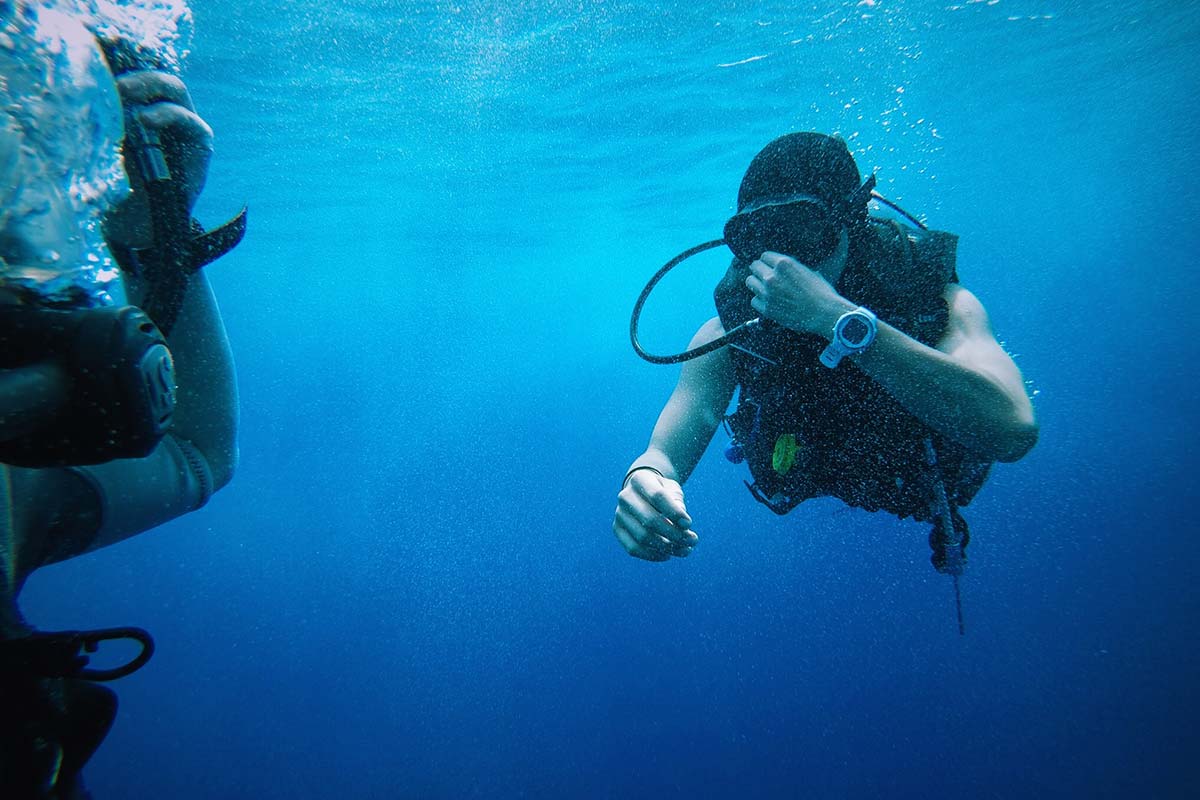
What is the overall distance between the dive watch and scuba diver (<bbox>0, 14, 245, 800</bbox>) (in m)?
2.13

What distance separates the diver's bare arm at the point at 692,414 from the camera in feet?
8.35

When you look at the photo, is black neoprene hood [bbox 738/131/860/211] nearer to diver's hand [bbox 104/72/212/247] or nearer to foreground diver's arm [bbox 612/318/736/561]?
foreground diver's arm [bbox 612/318/736/561]

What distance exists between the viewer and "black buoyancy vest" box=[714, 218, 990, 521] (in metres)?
2.47

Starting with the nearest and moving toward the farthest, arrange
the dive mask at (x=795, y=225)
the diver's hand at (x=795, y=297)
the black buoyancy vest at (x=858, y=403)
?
the diver's hand at (x=795, y=297) → the dive mask at (x=795, y=225) → the black buoyancy vest at (x=858, y=403)

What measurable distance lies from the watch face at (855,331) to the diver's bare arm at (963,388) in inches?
2.3

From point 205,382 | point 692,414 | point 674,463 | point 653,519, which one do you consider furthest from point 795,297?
point 205,382

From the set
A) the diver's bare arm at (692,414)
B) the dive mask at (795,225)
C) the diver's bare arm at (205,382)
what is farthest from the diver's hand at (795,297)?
the diver's bare arm at (205,382)

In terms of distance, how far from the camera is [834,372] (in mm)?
2607

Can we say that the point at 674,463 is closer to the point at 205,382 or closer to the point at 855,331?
the point at 855,331

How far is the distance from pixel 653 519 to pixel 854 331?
3.68ft

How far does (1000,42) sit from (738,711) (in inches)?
733

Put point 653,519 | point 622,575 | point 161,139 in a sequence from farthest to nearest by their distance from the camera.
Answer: point 622,575 < point 653,519 < point 161,139

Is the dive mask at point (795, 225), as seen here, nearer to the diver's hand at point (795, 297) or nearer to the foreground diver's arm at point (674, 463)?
the diver's hand at point (795, 297)

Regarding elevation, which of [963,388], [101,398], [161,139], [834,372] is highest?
[161,139]
